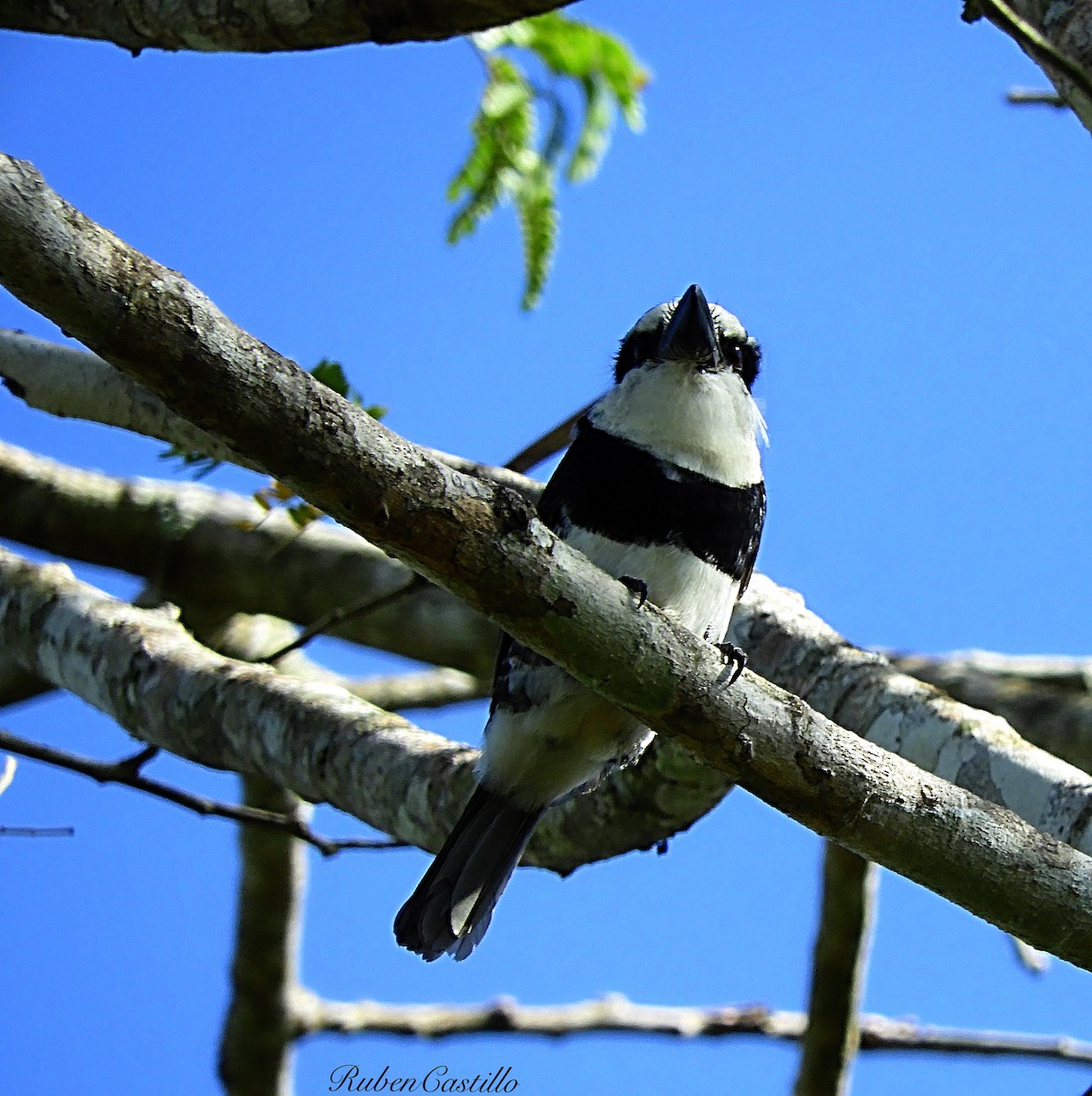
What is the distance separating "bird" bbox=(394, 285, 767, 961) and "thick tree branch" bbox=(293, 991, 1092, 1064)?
3.41 ft

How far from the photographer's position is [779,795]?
6.66 ft

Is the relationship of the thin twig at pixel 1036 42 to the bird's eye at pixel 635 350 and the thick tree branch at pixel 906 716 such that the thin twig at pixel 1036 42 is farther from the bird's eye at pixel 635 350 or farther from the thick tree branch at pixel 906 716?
the thick tree branch at pixel 906 716

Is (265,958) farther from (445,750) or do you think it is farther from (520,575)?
(520,575)

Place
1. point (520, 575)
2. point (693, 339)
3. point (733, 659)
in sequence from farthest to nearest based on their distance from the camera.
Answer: point (693, 339)
point (733, 659)
point (520, 575)

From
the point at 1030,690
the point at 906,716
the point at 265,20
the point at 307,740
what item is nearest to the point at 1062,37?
the point at 906,716

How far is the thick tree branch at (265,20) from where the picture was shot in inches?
108

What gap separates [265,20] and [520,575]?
1673 millimetres

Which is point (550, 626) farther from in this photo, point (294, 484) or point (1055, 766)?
point (1055, 766)

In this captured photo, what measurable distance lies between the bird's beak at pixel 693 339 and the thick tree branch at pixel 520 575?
41.5 inches

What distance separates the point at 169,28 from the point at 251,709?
4.91 ft

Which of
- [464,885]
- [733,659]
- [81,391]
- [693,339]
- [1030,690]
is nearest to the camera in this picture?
[733,659]

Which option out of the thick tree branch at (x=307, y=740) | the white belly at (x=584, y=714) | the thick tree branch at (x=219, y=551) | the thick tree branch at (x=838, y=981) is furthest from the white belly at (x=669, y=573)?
the thick tree branch at (x=219, y=551)

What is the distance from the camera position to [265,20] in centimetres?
283

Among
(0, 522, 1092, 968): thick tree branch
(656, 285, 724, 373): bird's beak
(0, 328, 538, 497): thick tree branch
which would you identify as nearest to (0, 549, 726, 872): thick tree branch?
(0, 522, 1092, 968): thick tree branch
